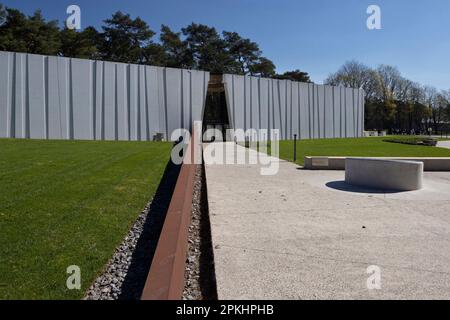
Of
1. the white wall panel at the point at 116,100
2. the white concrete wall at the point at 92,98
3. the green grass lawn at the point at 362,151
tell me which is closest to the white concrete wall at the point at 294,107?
the white wall panel at the point at 116,100

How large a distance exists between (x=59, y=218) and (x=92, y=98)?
88.8 ft

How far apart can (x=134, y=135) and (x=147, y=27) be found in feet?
113

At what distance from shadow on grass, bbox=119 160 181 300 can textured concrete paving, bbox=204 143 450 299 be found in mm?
896

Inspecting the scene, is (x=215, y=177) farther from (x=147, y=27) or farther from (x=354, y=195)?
(x=147, y=27)

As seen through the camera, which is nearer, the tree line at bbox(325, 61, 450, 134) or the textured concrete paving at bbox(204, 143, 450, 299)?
the textured concrete paving at bbox(204, 143, 450, 299)

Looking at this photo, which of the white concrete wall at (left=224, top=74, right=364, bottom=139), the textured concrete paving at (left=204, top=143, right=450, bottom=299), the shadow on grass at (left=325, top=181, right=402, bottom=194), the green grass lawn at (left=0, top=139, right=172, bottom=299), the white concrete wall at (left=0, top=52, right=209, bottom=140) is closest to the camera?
the textured concrete paving at (left=204, top=143, right=450, bottom=299)

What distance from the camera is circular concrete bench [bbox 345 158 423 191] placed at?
30.5 ft

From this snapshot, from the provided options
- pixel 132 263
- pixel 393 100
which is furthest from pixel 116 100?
pixel 393 100

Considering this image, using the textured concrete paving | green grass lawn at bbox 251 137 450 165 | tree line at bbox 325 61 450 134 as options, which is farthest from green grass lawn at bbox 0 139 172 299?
tree line at bbox 325 61 450 134

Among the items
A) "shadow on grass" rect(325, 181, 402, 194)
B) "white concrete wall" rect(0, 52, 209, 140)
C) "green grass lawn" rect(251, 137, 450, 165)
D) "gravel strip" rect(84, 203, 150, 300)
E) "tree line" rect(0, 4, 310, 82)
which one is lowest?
"gravel strip" rect(84, 203, 150, 300)

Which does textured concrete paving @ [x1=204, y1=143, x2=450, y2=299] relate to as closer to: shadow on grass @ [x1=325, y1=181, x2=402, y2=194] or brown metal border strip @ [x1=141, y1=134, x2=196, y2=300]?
shadow on grass @ [x1=325, y1=181, x2=402, y2=194]

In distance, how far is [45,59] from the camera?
29.1 meters

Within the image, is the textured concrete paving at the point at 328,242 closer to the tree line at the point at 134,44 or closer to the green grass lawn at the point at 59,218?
the green grass lawn at the point at 59,218
